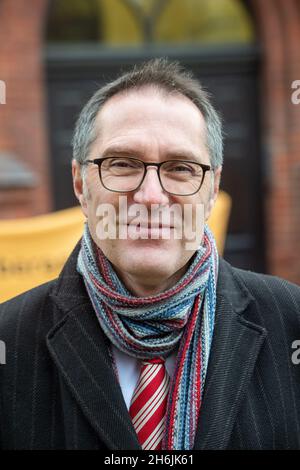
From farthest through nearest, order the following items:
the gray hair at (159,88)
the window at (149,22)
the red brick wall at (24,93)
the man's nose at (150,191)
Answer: the window at (149,22) → the red brick wall at (24,93) → the gray hair at (159,88) → the man's nose at (150,191)

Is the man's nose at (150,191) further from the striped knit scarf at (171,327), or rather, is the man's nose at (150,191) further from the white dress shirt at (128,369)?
the white dress shirt at (128,369)

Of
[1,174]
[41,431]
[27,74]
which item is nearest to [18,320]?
[41,431]

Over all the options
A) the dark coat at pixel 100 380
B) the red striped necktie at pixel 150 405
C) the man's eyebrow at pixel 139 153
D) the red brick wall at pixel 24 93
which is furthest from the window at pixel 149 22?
the red striped necktie at pixel 150 405

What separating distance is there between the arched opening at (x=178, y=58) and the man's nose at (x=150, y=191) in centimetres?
402

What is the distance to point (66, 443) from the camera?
6.00 ft

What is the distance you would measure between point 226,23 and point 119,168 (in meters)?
4.54

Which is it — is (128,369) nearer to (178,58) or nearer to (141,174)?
(141,174)

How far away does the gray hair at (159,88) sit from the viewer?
6.18 ft

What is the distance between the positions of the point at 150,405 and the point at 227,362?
0.21m

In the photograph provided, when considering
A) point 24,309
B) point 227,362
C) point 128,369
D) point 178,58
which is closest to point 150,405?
point 128,369

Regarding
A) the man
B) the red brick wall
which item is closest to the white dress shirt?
the man

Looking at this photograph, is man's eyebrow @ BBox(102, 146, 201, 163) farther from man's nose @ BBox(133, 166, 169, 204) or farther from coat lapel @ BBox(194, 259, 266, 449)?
coat lapel @ BBox(194, 259, 266, 449)

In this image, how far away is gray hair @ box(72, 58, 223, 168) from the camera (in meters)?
1.88

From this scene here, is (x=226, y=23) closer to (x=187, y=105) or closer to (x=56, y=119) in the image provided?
(x=56, y=119)
